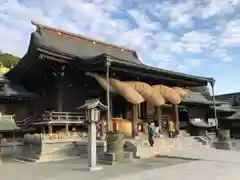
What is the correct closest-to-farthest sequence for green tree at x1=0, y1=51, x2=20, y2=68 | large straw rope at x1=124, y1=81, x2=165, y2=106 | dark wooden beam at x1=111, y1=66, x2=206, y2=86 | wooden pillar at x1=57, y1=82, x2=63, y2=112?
dark wooden beam at x1=111, y1=66, x2=206, y2=86 → large straw rope at x1=124, y1=81, x2=165, y2=106 → wooden pillar at x1=57, y1=82, x2=63, y2=112 → green tree at x1=0, y1=51, x2=20, y2=68

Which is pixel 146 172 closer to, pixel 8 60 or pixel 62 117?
pixel 62 117

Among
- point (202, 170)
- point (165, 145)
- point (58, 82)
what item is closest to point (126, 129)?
point (165, 145)

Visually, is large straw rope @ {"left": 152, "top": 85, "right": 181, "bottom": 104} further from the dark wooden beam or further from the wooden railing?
the wooden railing

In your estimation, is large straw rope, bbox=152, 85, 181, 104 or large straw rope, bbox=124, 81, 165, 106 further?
large straw rope, bbox=152, 85, 181, 104

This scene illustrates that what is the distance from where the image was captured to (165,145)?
15.7 m

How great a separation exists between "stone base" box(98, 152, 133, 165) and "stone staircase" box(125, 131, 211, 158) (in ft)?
2.28

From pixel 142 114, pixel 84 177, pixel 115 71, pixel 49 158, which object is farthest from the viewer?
pixel 142 114

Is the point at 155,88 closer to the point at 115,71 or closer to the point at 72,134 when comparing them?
the point at 115,71

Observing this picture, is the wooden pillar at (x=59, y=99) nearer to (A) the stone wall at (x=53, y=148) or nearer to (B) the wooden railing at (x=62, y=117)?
(B) the wooden railing at (x=62, y=117)

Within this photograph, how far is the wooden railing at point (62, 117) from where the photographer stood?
16.6 meters

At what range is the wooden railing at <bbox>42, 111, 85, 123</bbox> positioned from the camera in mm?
16609

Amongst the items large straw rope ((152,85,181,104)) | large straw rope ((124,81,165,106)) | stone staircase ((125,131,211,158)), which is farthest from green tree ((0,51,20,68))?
stone staircase ((125,131,211,158))

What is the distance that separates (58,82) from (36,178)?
989 cm

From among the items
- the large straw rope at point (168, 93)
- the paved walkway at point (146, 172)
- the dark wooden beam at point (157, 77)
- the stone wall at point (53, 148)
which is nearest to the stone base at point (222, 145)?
the large straw rope at point (168, 93)
